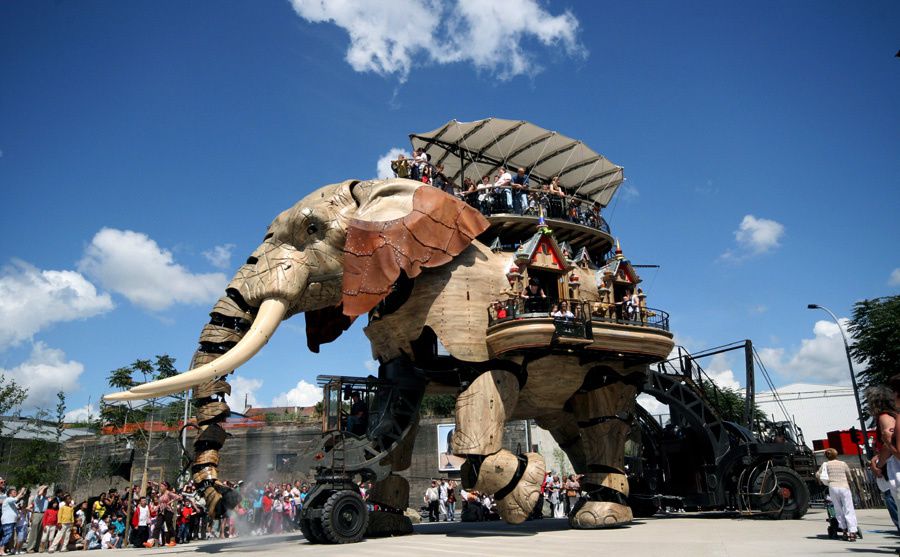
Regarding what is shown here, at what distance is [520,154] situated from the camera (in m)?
16.9

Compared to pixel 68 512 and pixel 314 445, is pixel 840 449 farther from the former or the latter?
pixel 68 512

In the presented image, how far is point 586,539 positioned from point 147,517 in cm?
1000

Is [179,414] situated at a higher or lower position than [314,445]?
higher

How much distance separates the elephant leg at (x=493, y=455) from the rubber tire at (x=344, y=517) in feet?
5.86

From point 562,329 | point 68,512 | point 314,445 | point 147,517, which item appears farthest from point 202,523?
point 562,329

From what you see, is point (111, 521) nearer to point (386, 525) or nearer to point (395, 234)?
point (386, 525)

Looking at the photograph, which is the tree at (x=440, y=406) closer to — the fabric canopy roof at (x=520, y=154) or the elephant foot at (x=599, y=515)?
the fabric canopy roof at (x=520, y=154)

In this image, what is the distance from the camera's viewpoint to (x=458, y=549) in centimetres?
886

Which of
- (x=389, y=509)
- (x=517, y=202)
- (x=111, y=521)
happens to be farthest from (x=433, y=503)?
(x=517, y=202)

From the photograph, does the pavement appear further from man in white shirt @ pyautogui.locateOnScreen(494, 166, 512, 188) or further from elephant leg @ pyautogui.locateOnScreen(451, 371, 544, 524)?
man in white shirt @ pyautogui.locateOnScreen(494, 166, 512, 188)

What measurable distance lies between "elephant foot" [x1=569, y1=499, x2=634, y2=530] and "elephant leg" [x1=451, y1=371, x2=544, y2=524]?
5.26 ft

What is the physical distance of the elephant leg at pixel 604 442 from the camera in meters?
11.7

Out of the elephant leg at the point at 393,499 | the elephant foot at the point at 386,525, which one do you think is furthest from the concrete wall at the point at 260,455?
the elephant foot at the point at 386,525

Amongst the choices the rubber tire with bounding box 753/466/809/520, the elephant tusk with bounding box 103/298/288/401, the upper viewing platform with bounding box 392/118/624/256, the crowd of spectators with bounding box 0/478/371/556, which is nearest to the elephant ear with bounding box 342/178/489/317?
the elephant tusk with bounding box 103/298/288/401
